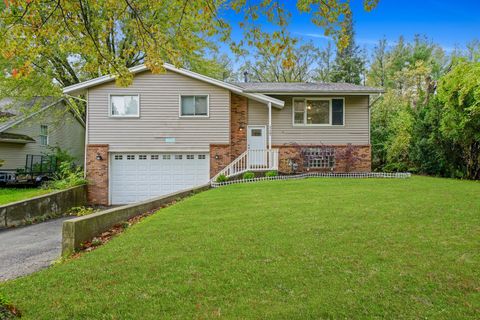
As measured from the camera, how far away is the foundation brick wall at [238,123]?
15927 mm

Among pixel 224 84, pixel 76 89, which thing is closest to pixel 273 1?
pixel 224 84

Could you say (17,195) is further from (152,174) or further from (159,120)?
(159,120)

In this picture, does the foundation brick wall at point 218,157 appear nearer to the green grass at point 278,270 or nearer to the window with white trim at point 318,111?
the window with white trim at point 318,111

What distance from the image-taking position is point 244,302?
10.5 feet

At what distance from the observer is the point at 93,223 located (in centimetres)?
631

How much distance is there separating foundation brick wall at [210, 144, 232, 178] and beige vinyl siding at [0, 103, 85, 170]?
37.5 feet

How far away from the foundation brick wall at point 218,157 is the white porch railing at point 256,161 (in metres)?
0.48

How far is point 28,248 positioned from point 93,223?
2.17 m

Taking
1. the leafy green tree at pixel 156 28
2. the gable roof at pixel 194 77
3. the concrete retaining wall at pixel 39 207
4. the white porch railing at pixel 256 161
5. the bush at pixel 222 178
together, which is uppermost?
the gable roof at pixel 194 77

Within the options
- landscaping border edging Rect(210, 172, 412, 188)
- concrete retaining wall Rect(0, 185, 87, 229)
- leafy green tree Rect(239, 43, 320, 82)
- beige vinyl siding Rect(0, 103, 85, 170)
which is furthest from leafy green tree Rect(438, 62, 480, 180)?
beige vinyl siding Rect(0, 103, 85, 170)

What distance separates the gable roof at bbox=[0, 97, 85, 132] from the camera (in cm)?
1725

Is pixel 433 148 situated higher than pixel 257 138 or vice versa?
pixel 257 138

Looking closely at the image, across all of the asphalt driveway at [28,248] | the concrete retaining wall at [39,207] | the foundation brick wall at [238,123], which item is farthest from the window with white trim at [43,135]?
the foundation brick wall at [238,123]

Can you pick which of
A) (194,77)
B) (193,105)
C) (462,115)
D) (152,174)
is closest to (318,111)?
(462,115)
